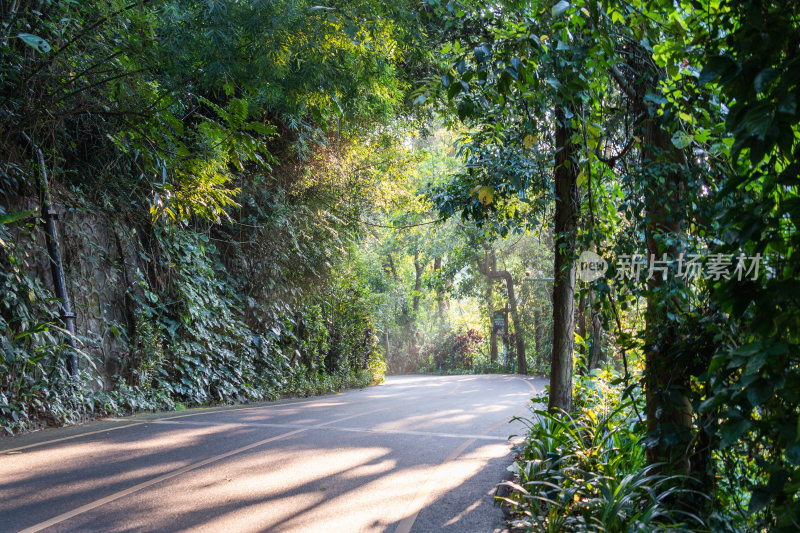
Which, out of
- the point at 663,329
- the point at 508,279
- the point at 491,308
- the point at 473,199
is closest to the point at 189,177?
the point at 473,199

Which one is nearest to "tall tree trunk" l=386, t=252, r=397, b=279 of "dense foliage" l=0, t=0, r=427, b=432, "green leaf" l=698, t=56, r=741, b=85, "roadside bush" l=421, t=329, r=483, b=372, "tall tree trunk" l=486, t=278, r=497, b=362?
"roadside bush" l=421, t=329, r=483, b=372

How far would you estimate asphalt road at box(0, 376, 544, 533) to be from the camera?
4.36 meters

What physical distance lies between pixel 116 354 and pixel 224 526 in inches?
276

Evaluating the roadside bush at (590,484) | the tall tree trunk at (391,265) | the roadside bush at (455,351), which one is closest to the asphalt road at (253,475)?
the roadside bush at (590,484)

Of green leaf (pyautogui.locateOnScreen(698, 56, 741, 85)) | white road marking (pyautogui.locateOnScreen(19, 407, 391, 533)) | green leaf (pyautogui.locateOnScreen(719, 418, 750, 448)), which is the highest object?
green leaf (pyautogui.locateOnScreen(698, 56, 741, 85))

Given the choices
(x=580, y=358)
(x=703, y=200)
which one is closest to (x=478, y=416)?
(x=580, y=358)

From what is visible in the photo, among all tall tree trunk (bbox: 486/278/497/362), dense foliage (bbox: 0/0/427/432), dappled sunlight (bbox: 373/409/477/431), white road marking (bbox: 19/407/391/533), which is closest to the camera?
white road marking (bbox: 19/407/391/533)

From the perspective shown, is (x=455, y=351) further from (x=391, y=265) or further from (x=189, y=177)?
(x=189, y=177)

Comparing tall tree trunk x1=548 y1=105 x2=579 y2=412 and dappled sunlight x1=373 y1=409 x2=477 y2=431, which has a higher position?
tall tree trunk x1=548 y1=105 x2=579 y2=412

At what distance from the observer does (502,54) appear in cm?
368

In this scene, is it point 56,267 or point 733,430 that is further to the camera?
point 56,267

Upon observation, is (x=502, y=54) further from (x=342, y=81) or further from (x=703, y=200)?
Answer: (x=342, y=81)

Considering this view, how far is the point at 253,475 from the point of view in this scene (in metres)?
5.62

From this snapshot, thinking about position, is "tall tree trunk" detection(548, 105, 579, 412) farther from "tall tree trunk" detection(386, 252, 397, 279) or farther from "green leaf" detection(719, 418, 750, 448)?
"tall tree trunk" detection(386, 252, 397, 279)
